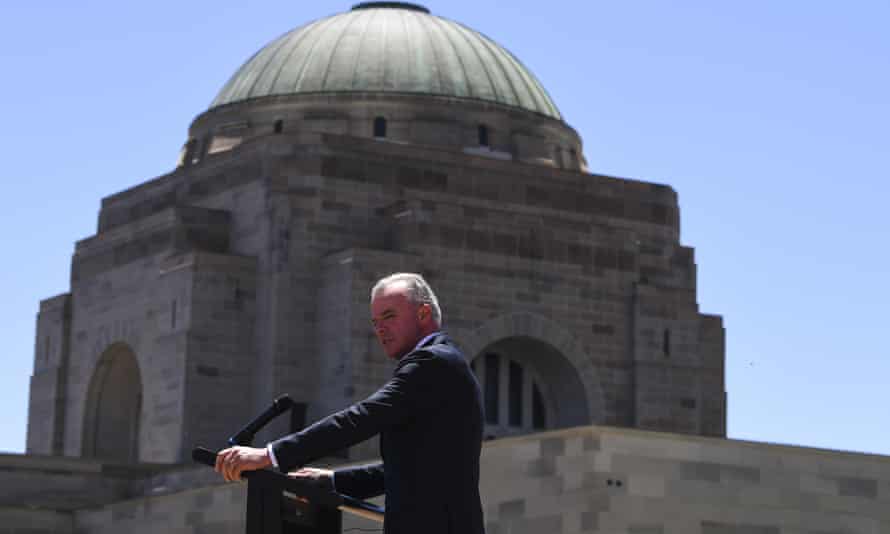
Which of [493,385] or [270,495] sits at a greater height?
[493,385]

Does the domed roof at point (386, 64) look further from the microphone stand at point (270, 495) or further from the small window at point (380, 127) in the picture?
the microphone stand at point (270, 495)

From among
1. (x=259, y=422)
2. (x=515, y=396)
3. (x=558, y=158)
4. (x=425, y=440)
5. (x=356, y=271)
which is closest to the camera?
(x=259, y=422)

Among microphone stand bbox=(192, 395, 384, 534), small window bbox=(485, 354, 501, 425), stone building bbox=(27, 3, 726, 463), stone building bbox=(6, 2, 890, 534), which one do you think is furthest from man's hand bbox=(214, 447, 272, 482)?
small window bbox=(485, 354, 501, 425)

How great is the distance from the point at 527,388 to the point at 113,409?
10998mm

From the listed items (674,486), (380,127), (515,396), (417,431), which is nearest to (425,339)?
(417,431)

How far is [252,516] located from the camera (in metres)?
8.10

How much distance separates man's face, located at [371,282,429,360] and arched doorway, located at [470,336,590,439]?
4059cm

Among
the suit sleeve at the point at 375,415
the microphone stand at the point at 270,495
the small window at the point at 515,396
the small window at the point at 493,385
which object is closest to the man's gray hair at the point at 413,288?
the suit sleeve at the point at 375,415

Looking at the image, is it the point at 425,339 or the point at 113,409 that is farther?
the point at 113,409

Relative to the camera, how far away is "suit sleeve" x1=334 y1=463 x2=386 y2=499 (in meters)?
9.38

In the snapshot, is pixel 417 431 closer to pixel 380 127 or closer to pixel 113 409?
pixel 113 409

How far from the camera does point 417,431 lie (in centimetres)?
867

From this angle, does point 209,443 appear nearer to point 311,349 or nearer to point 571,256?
point 311,349

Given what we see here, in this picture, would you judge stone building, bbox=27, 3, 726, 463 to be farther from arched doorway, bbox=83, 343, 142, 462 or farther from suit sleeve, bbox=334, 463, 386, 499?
suit sleeve, bbox=334, 463, 386, 499
